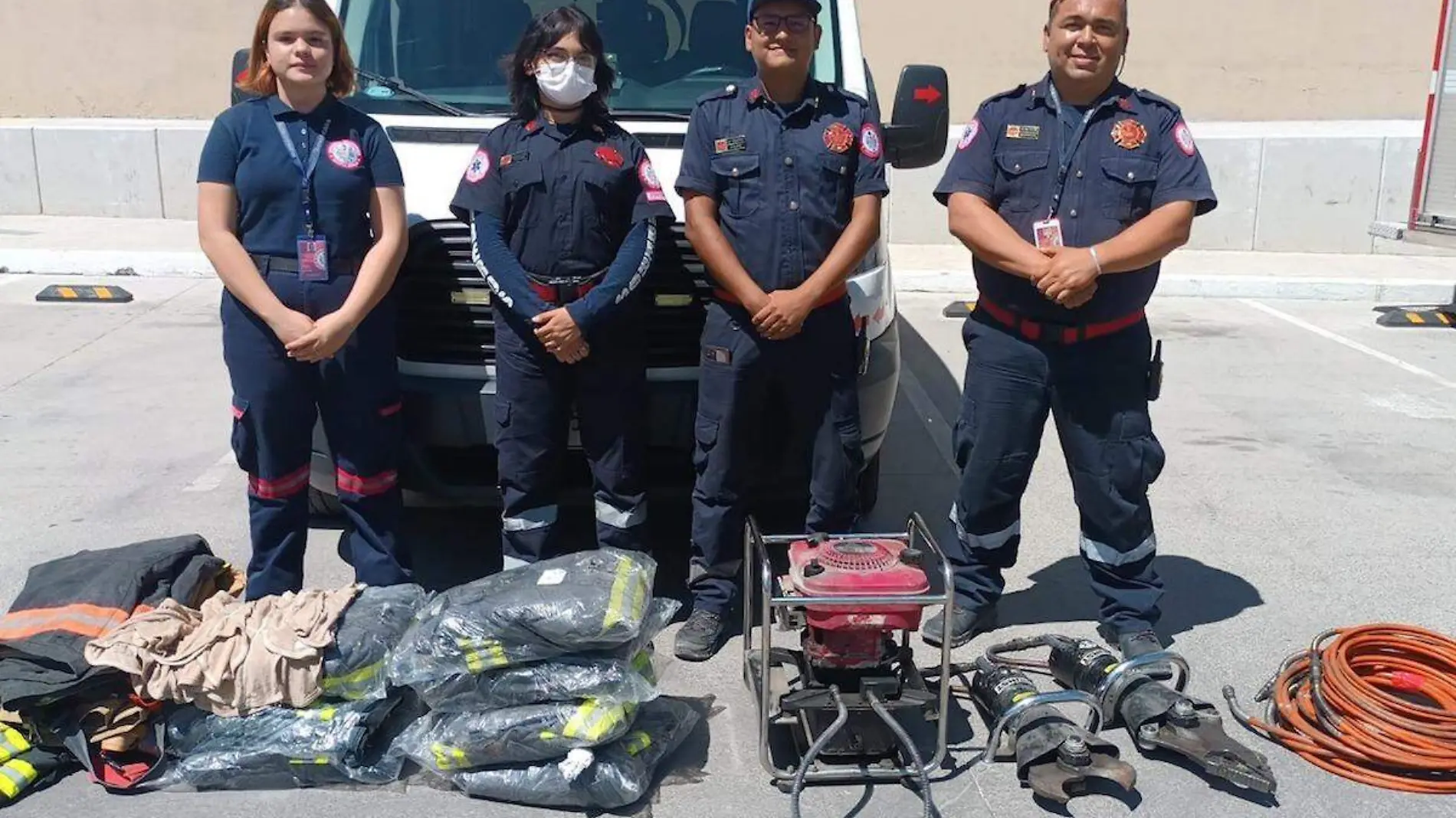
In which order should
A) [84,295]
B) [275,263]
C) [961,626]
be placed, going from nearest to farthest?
[275,263] < [961,626] < [84,295]

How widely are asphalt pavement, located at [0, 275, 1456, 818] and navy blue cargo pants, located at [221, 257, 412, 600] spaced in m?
0.60

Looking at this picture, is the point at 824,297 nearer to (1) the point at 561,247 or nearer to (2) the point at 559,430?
(1) the point at 561,247

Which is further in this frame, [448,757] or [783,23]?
[783,23]

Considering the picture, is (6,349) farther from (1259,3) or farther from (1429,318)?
(1259,3)

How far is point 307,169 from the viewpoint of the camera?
3.77m

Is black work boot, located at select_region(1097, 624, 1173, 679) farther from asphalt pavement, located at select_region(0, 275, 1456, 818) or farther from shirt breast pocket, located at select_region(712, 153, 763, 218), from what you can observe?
shirt breast pocket, located at select_region(712, 153, 763, 218)

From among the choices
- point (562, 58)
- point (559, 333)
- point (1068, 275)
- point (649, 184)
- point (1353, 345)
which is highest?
point (562, 58)

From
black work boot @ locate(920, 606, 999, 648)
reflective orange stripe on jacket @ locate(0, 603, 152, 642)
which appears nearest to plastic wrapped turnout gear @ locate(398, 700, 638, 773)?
reflective orange stripe on jacket @ locate(0, 603, 152, 642)

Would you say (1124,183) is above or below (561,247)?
above

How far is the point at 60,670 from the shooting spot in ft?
10.7

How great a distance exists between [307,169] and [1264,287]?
9.18 meters

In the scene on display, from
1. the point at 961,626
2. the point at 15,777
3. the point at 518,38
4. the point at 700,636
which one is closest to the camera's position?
the point at 15,777

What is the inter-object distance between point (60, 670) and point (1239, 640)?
363 cm

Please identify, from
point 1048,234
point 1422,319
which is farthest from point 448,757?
point 1422,319
